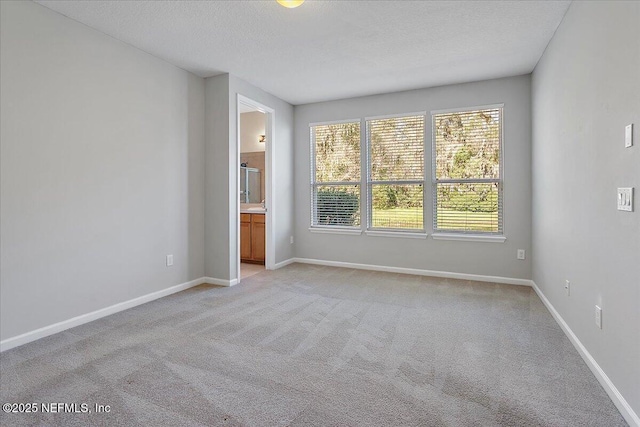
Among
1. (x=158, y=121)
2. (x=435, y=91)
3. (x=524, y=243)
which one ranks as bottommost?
(x=524, y=243)

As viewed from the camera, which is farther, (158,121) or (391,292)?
(391,292)

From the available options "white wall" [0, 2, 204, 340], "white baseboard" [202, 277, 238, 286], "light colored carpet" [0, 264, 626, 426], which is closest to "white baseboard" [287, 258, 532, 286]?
"light colored carpet" [0, 264, 626, 426]

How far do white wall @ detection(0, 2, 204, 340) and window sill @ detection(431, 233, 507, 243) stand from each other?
3258mm

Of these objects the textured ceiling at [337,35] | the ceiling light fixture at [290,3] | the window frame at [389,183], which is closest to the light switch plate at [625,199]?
the textured ceiling at [337,35]

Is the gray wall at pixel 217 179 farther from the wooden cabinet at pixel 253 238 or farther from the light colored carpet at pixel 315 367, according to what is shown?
the wooden cabinet at pixel 253 238

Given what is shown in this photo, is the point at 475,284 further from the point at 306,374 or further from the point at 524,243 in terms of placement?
the point at 306,374

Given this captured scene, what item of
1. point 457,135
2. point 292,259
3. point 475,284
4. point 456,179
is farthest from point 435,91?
point 292,259

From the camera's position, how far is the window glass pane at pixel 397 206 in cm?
480

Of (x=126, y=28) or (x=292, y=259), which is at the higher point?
(x=126, y=28)

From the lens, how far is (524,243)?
4.20 metres

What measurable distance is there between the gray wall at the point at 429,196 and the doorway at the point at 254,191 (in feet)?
2.12

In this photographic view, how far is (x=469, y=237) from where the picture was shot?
4.45 meters

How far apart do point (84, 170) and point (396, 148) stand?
3.76m

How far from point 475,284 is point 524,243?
0.79 m
